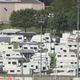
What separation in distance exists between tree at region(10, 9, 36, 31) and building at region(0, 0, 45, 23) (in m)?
1.17

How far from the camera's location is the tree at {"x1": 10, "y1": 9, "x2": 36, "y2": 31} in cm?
1905

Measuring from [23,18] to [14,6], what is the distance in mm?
2324

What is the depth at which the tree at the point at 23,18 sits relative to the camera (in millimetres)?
19047

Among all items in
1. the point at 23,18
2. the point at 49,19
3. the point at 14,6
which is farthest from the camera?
the point at 14,6

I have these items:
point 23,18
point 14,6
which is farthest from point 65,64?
point 14,6

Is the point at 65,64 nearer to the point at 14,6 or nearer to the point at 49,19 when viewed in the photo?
the point at 49,19

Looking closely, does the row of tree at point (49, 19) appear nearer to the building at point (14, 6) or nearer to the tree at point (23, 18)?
the tree at point (23, 18)

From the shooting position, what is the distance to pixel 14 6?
21984mm

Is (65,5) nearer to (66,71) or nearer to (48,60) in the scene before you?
(66,71)

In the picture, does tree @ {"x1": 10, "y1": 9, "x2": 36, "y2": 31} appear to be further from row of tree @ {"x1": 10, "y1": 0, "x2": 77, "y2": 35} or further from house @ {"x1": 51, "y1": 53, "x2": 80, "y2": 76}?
house @ {"x1": 51, "y1": 53, "x2": 80, "y2": 76}

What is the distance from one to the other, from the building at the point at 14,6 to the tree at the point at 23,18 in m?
1.17

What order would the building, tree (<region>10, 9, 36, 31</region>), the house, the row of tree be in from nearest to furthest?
the house, the row of tree, tree (<region>10, 9, 36, 31</region>), the building

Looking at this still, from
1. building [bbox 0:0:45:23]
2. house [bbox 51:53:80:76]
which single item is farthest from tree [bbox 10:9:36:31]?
house [bbox 51:53:80:76]

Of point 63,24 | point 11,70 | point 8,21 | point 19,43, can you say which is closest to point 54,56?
point 11,70
